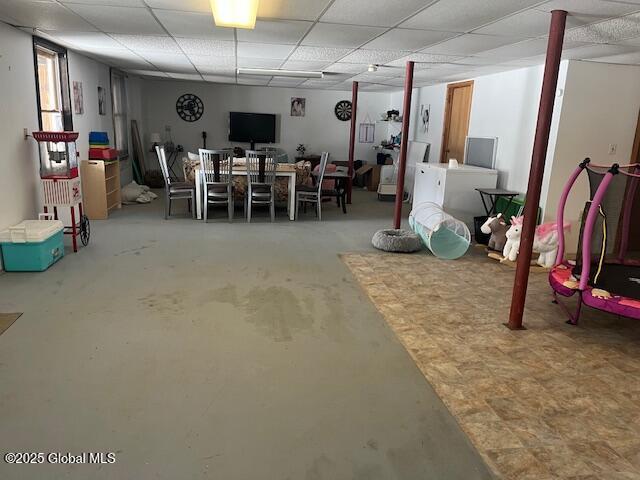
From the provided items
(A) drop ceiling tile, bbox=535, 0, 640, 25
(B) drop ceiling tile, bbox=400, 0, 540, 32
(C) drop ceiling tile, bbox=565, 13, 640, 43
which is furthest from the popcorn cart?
(C) drop ceiling tile, bbox=565, 13, 640, 43

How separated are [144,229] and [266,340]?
3.45 meters

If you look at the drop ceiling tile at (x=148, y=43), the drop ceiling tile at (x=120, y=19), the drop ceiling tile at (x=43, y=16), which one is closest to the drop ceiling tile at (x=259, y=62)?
the drop ceiling tile at (x=148, y=43)

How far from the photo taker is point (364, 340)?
9.93ft

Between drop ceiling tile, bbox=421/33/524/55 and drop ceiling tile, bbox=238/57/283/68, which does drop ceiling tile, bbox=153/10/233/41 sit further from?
drop ceiling tile, bbox=421/33/524/55

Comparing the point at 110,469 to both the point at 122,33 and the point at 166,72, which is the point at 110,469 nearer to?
the point at 122,33

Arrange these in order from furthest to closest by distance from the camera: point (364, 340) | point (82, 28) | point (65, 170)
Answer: point (65, 170)
point (82, 28)
point (364, 340)

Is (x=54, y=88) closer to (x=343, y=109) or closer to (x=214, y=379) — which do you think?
(x=214, y=379)

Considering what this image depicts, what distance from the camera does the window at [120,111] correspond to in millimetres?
7875

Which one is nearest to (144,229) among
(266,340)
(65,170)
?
(65,170)

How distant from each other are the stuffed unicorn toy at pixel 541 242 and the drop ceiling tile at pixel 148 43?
3957mm

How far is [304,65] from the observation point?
6.20 meters

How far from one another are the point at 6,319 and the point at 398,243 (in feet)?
11.8

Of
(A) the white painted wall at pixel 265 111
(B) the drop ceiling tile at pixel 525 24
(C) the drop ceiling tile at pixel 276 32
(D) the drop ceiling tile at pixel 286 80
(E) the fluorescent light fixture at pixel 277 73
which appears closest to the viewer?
(B) the drop ceiling tile at pixel 525 24

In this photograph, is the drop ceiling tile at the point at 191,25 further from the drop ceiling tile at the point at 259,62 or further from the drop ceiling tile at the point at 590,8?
the drop ceiling tile at the point at 590,8
